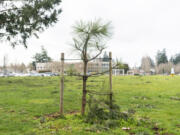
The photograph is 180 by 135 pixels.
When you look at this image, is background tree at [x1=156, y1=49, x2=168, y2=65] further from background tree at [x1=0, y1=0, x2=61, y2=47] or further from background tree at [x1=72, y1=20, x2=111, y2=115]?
background tree at [x1=72, y1=20, x2=111, y2=115]

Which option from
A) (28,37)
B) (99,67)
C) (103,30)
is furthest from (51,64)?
(28,37)

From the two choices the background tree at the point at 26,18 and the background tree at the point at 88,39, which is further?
the background tree at the point at 26,18

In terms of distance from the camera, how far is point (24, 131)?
425cm

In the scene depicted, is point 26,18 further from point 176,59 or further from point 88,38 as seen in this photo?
point 176,59

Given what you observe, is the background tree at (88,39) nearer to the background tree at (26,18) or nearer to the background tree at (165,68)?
the background tree at (26,18)

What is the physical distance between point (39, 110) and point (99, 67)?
2.74m

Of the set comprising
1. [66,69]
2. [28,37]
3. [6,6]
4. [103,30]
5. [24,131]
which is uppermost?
[6,6]

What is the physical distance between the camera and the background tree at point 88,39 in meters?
5.15

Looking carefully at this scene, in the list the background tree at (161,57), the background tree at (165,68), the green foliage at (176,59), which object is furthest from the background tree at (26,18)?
the green foliage at (176,59)

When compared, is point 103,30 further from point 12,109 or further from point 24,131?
point 12,109

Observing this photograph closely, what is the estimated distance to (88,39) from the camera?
5.22 m

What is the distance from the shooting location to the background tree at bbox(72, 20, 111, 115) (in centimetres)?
515

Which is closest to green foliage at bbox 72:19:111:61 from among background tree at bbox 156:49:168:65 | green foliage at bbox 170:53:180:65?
background tree at bbox 156:49:168:65

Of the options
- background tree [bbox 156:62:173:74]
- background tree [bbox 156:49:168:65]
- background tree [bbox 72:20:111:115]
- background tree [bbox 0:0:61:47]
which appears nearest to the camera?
background tree [bbox 72:20:111:115]
